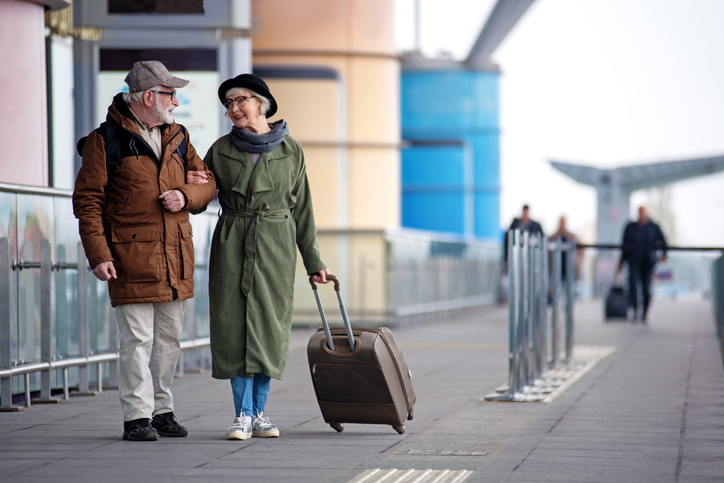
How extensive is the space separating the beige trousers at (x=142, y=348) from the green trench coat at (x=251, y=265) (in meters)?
0.24

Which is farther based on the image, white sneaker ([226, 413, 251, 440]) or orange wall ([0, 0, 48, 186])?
orange wall ([0, 0, 48, 186])

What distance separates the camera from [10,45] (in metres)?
7.76

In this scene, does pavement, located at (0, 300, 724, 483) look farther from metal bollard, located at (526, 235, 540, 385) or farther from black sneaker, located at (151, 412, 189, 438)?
metal bollard, located at (526, 235, 540, 385)

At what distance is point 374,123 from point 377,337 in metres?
11.0

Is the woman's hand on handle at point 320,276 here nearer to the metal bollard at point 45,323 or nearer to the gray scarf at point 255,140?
the gray scarf at point 255,140

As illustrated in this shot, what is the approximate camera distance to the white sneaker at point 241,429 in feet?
17.7

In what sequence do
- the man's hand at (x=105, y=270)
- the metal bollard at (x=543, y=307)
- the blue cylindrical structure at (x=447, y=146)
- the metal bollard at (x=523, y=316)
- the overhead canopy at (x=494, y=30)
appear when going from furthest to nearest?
the blue cylindrical structure at (x=447, y=146)
the overhead canopy at (x=494, y=30)
the metal bollard at (x=543, y=307)
the metal bollard at (x=523, y=316)
the man's hand at (x=105, y=270)

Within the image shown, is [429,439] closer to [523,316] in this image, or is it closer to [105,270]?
[105,270]

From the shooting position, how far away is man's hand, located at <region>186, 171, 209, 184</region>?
5426 mm

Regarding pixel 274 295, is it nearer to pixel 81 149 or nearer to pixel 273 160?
pixel 273 160

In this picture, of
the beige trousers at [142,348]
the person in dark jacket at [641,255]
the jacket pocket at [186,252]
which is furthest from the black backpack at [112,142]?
the person in dark jacket at [641,255]

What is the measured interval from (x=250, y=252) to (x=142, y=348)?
0.66 m

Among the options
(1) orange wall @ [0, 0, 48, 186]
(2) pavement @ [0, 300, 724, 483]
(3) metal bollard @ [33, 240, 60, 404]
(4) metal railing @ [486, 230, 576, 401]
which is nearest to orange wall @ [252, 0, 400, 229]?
(4) metal railing @ [486, 230, 576, 401]

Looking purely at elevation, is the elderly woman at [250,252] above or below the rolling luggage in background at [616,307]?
above
